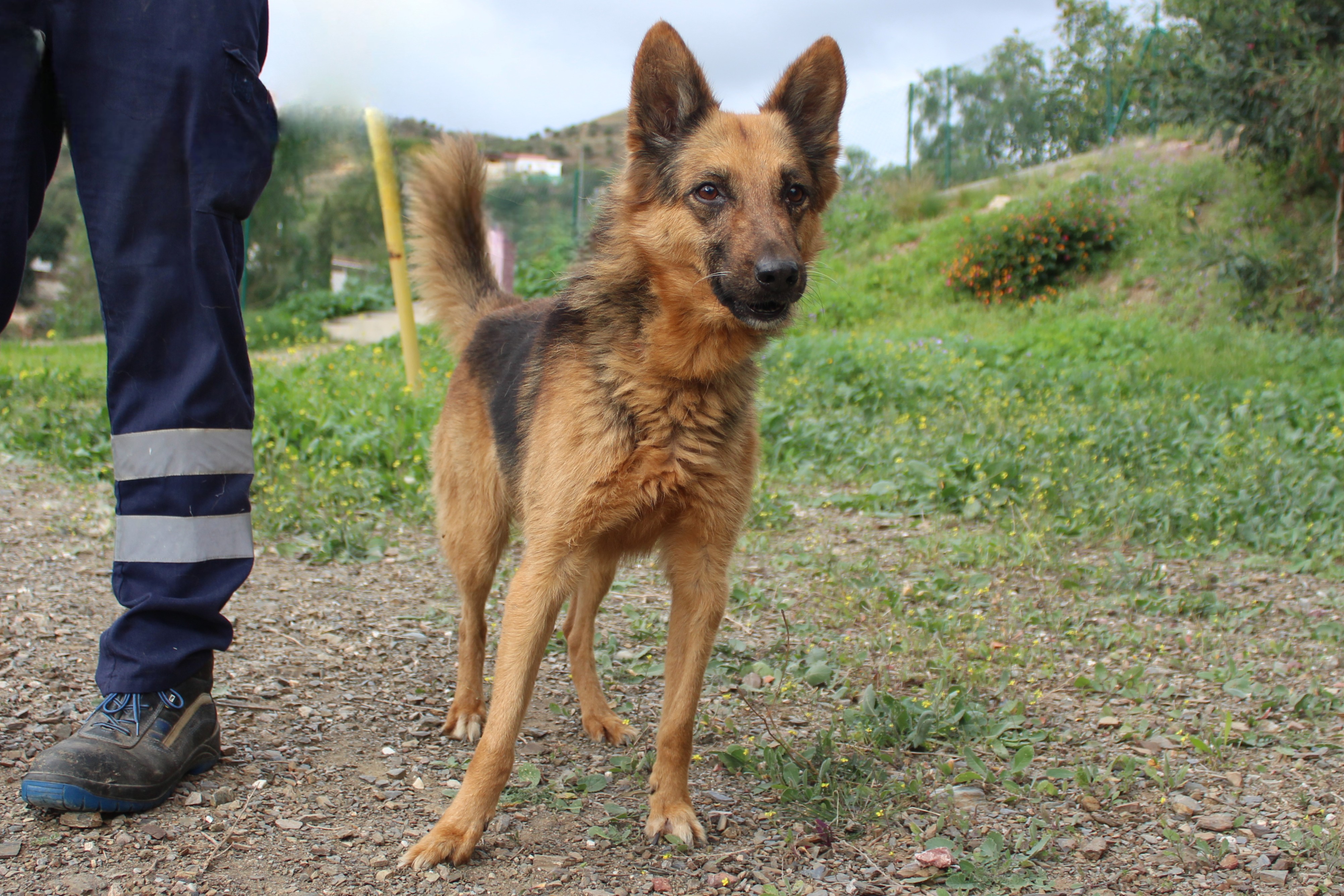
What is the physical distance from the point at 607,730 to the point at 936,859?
1.17m

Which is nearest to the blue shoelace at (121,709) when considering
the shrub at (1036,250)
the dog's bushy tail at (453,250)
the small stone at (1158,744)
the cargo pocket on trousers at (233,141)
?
the cargo pocket on trousers at (233,141)

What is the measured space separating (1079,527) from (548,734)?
9.99 feet

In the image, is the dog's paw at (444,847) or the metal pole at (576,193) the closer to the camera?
the dog's paw at (444,847)

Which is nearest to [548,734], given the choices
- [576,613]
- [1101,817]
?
[576,613]

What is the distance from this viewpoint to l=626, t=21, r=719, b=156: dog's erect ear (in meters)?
2.79

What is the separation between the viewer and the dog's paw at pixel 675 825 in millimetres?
2453

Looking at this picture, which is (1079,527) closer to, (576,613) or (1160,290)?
(576,613)

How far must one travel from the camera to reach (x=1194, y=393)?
6.81 meters

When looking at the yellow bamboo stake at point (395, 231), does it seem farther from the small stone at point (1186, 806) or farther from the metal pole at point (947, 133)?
the metal pole at point (947, 133)

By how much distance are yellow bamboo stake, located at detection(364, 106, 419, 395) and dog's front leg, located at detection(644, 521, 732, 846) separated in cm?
420

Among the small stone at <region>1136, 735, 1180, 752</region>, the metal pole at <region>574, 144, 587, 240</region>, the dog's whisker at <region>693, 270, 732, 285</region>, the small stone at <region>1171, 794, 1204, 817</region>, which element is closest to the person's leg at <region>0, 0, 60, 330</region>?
the dog's whisker at <region>693, 270, 732, 285</region>

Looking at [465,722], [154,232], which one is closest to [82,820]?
[465,722]

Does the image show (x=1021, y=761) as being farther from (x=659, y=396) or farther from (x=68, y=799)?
(x=68, y=799)

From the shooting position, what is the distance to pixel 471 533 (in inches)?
129
